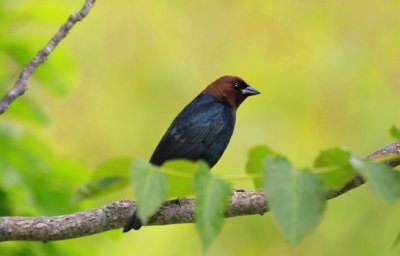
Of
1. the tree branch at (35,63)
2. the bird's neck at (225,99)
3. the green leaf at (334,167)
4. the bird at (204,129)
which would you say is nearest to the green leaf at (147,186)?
the green leaf at (334,167)

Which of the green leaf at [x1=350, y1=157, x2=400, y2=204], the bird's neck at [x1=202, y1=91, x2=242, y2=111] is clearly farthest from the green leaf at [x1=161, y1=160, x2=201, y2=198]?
the bird's neck at [x1=202, y1=91, x2=242, y2=111]

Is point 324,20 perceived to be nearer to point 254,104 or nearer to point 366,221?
point 254,104

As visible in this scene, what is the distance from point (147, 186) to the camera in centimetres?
170

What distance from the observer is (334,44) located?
28.8 ft

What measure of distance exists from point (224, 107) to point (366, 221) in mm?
3284

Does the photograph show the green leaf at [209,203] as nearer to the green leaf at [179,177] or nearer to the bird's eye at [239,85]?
the green leaf at [179,177]

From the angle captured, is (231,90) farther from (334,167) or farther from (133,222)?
(334,167)

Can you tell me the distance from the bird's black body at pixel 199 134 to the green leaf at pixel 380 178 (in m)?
2.49

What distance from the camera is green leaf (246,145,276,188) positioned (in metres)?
1.80

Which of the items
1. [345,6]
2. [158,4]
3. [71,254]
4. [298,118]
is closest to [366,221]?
[298,118]

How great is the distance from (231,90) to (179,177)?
131 inches

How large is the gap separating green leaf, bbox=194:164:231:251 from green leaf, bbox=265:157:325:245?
0.10 m

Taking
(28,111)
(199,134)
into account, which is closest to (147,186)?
(28,111)

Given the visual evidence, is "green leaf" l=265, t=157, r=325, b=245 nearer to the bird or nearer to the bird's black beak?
the bird
